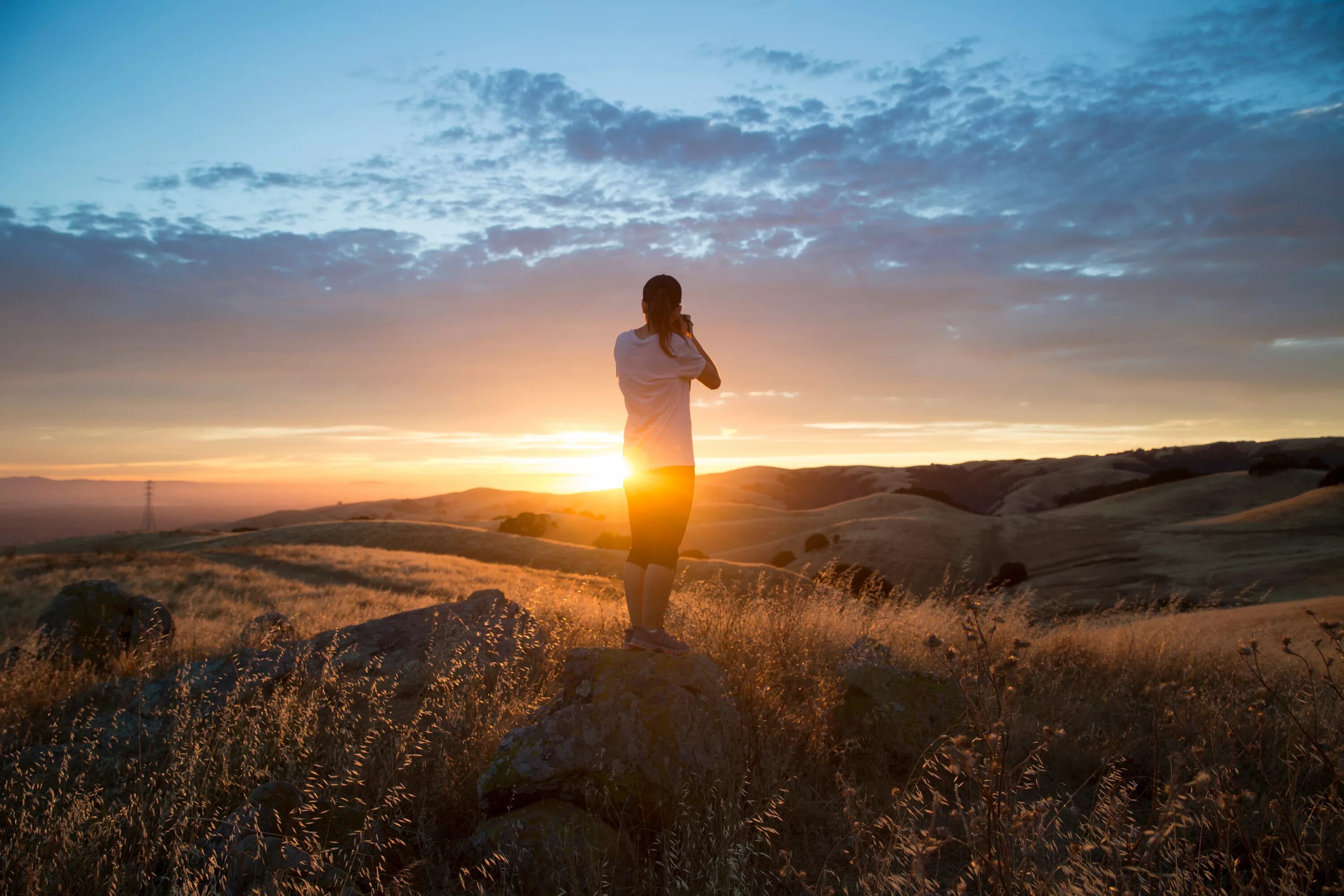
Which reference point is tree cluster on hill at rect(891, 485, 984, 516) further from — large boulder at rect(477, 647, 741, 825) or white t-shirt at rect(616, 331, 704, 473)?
large boulder at rect(477, 647, 741, 825)

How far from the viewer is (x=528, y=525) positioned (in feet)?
170

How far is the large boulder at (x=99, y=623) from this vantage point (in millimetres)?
7500

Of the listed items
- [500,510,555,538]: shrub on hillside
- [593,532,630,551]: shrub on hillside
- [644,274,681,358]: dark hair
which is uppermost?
[644,274,681,358]: dark hair

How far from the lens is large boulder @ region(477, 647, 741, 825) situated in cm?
340

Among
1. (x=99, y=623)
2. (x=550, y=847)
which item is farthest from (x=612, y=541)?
(x=550, y=847)

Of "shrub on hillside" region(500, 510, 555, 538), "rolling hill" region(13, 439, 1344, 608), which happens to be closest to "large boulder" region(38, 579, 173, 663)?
"rolling hill" region(13, 439, 1344, 608)

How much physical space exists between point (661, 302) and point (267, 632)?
5.41m

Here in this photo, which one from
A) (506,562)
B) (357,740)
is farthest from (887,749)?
(506,562)

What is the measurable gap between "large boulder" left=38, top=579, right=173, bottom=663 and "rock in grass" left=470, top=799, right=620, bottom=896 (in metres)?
6.13

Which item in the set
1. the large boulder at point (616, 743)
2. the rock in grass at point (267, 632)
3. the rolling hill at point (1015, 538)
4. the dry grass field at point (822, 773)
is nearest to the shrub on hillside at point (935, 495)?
the rolling hill at point (1015, 538)

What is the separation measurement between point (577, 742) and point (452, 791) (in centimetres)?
83

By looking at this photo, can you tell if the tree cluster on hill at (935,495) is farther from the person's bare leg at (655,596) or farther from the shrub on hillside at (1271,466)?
the person's bare leg at (655,596)

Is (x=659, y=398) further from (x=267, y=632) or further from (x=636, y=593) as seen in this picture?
(x=267, y=632)

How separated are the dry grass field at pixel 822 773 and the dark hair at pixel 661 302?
8.02 feet
